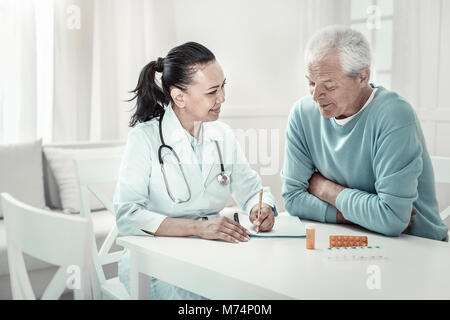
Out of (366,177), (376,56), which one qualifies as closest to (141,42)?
(376,56)

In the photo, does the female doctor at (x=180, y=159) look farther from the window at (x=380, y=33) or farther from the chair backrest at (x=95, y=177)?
the window at (x=380, y=33)

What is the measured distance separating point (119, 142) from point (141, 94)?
1458 mm

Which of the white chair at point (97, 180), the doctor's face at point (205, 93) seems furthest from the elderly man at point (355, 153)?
the white chair at point (97, 180)

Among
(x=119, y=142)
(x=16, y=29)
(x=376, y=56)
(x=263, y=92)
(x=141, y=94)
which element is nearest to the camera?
(x=141, y=94)

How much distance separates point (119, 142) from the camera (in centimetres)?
313

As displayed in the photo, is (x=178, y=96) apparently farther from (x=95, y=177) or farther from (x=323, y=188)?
(x=323, y=188)

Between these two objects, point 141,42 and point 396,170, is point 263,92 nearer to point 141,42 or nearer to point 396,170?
point 141,42

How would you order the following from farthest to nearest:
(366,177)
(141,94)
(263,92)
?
(263,92)
(141,94)
(366,177)

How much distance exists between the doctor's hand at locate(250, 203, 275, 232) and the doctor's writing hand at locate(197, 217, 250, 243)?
0.07 metres

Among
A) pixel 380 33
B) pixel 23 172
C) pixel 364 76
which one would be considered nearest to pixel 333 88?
pixel 364 76

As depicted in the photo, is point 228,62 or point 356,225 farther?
point 228,62

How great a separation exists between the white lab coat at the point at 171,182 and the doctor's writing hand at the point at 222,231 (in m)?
0.13

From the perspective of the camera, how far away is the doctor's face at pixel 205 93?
63.8 inches
